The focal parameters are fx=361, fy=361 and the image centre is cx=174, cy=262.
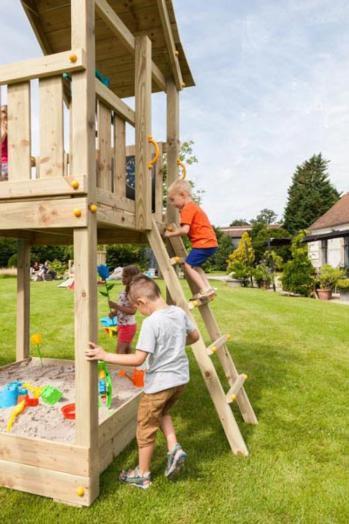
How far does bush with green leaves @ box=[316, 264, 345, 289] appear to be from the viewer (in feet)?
54.0

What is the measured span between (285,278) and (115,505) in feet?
52.1

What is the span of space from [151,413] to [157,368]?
1.13 feet

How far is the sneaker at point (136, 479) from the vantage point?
2773 mm

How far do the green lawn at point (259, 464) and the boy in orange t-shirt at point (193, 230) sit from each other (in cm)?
152

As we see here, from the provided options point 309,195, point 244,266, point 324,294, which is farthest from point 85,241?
point 309,195

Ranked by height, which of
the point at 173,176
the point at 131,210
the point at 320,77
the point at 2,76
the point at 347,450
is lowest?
the point at 347,450

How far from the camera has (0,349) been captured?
6.88 m

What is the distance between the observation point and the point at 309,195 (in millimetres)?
43156

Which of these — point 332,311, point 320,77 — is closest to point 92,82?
point 320,77

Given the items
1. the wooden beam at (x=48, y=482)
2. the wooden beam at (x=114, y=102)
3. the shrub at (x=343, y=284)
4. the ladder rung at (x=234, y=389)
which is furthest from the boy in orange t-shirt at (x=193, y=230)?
the shrub at (x=343, y=284)

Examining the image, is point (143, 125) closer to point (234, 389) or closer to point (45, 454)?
point (234, 389)

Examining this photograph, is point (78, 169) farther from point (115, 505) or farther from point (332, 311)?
point (332, 311)

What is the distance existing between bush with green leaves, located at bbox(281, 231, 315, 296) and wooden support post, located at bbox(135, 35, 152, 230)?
14150 millimetres

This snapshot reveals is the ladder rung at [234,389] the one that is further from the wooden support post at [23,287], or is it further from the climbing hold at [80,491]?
the wooden support post at [23,287]
